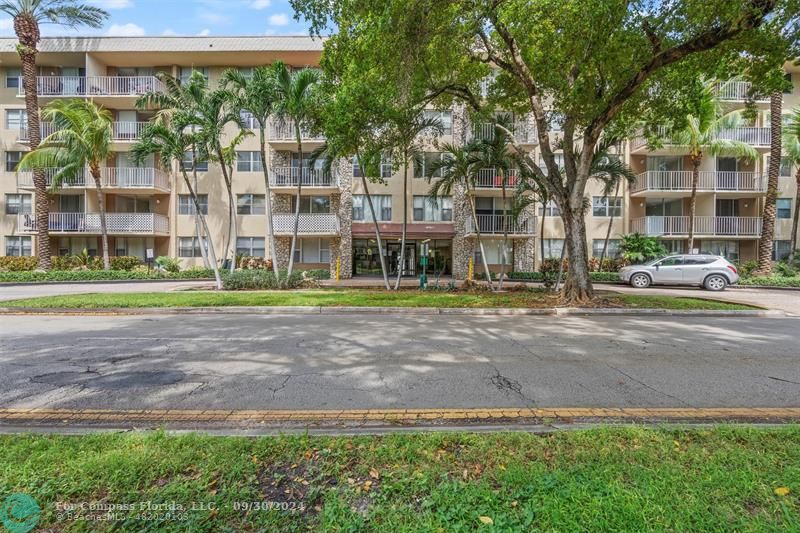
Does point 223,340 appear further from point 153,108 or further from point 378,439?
point 153,108

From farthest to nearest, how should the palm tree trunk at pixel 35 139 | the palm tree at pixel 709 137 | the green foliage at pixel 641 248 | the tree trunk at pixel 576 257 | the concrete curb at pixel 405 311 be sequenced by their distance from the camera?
1. the green foliage at pixel 641 248
2. the palm tree trunk at pixel 35 139
3. the palm tree at pixel 709 137
4. the tree trunk at pixel 576 257
5. the concrete curb at pixel 405 311

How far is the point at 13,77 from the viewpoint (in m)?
27.5

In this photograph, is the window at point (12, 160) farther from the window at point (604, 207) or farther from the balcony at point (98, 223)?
the window at point (604, 207)

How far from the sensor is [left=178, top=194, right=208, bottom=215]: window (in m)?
26.4

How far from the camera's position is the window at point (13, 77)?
27438 mm

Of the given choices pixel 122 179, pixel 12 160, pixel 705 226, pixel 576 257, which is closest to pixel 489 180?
pixel 576 257

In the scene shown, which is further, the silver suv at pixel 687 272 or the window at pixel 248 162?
the window at pixel 248 162

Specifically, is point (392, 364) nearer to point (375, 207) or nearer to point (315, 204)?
point (375, 207)

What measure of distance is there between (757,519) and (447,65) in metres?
13.6

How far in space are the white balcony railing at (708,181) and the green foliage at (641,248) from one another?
11.2 feet

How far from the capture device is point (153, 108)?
26375mm

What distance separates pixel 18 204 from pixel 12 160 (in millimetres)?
3192

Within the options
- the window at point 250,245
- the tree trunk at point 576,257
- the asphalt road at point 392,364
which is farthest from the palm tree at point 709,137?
the window at point 250,245

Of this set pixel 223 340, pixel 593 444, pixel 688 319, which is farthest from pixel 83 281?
pixel 688 319
